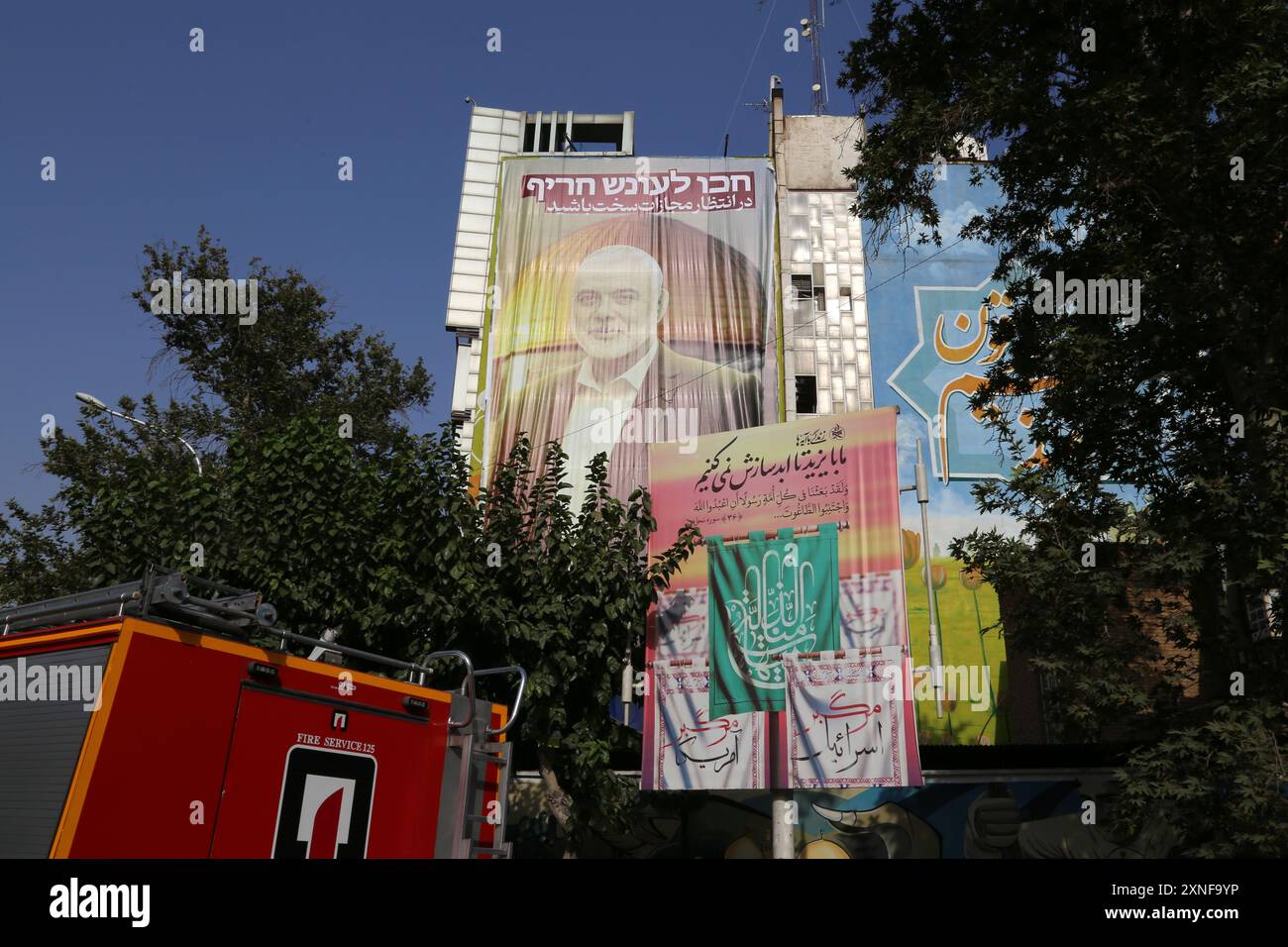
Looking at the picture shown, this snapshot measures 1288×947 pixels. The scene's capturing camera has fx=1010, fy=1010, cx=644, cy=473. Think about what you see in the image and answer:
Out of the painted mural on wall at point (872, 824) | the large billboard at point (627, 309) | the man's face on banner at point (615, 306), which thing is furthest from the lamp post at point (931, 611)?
the painted mural on wall at point (872, 824)

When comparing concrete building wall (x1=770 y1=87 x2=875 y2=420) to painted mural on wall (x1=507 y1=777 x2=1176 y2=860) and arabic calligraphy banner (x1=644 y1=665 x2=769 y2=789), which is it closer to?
painted mural on wall (x1=507 y1=777 x2=1176 y2=860)

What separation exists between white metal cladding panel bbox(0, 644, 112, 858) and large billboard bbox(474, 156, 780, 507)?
2493cm

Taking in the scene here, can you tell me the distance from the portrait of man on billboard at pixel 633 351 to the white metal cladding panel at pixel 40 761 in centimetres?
2491

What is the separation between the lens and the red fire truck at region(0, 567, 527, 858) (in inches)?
214

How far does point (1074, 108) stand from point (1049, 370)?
3.61m

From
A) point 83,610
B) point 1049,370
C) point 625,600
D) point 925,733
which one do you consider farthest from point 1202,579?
point 925,733

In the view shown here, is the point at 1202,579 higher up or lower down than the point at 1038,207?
lower down

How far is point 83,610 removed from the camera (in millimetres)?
6055

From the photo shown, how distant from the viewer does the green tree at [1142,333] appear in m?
12.4

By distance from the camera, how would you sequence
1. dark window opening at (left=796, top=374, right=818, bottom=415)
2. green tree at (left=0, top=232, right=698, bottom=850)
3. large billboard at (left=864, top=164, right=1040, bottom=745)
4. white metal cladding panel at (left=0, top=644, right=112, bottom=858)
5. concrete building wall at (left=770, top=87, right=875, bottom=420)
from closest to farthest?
white metal cladding panel at (left=0, top=644, right=112, bottom=858) < green tree at (left=0, top=232, right=698, bottom=850) < large billboard at (left=864, top=164, right=1040, bottom=745) < dark window opening at (left=796, top=374, right=818, bottom=415) < concrete building wall at (left=770, top=87, right=875, bottom=420)

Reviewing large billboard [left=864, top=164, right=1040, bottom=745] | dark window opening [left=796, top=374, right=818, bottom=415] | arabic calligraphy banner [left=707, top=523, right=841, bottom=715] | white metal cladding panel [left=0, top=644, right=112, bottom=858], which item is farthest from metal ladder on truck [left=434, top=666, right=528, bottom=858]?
dark window opening [left=796, top=374, right=818, bottom=415]

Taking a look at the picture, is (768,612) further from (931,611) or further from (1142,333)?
(931,611)

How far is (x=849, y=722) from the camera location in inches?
616
